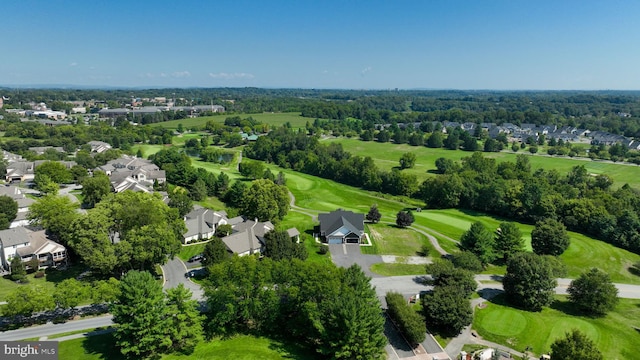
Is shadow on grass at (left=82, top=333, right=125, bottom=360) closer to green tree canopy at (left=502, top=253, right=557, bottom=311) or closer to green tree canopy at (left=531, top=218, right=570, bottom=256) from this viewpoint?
green tree canopy at (left=502, top=253, right=557, bottom=311)

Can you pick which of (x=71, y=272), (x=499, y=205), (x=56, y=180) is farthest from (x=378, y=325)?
(x=56, y=180)

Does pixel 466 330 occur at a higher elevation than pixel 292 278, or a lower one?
lower

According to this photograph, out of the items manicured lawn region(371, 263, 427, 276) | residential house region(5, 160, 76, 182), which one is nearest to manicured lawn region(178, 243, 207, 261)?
manicured lawn region(371, 263, 427, 276)

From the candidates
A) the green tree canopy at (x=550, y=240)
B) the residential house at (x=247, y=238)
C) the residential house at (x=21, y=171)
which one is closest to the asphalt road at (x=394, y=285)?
the green tree canopy at (x=550, y=240)

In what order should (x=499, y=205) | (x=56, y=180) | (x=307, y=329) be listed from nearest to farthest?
(x=307, y=329), (x=499, y=205), (x=56, y=180)

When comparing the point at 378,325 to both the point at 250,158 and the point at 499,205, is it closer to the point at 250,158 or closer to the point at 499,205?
the point at 499,205

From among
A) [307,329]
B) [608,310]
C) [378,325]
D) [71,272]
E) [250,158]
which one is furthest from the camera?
[250,158]

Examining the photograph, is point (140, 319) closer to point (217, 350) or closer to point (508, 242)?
point (217, 350)

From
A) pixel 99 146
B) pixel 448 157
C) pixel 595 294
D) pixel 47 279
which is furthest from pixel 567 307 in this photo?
pixel 99 146
